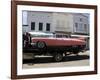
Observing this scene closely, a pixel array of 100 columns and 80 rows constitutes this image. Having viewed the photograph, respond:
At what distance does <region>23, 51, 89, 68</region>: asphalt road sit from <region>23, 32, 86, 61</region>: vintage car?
0.18 feet

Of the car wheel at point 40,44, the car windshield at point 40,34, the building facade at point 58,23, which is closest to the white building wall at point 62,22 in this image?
the building facade at point 58,23

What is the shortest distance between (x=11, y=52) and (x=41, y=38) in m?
0.36

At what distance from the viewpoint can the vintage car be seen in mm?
2238

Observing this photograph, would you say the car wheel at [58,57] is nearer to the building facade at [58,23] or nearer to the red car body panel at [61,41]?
the red car body panel at [61,41]

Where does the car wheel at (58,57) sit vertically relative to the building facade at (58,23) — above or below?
below

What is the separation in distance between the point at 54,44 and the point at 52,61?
0.19 meters

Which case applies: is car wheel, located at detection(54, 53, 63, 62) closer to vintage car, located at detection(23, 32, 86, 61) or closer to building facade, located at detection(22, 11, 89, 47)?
vintage car, located at detection(23, 32, 86, 61)

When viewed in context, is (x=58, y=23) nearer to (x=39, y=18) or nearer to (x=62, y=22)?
(x=62, y=22)

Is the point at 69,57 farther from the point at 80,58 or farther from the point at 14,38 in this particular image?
the point at 14,38

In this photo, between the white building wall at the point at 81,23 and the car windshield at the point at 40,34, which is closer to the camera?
the car windshield at the point at 40,34

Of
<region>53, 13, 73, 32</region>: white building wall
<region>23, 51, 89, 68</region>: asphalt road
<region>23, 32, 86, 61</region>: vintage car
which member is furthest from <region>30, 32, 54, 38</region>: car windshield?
<region>23, 51, 89, 68</region>: asphalt road

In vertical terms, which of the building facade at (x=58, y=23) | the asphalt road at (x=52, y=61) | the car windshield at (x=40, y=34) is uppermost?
the building facade at (x=58, y=23)

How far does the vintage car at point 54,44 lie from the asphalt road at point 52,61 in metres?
0.06

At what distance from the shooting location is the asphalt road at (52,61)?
7.26ft
